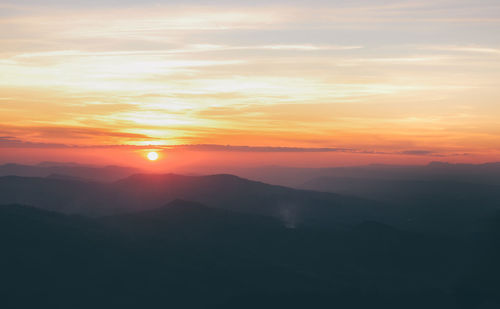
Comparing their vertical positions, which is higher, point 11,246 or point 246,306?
point 11,246

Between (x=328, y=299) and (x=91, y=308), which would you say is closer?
(x=91, y=308)

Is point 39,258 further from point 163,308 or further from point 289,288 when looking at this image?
point 289,288

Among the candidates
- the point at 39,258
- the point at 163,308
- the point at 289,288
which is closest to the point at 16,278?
the point at 39,258

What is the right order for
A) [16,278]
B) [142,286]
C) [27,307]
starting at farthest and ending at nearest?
[142,286] < [16,278] < [27,307]

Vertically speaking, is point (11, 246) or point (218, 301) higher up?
point (11, 246)

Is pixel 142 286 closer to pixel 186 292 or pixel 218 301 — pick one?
pixel 186 292

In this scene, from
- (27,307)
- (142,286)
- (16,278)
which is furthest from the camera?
(142,286)

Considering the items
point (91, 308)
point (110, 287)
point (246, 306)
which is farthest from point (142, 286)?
point (246, 306)

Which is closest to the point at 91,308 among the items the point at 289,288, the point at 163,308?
the point at 163,308

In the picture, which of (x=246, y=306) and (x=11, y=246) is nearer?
(x=246, y=306)
